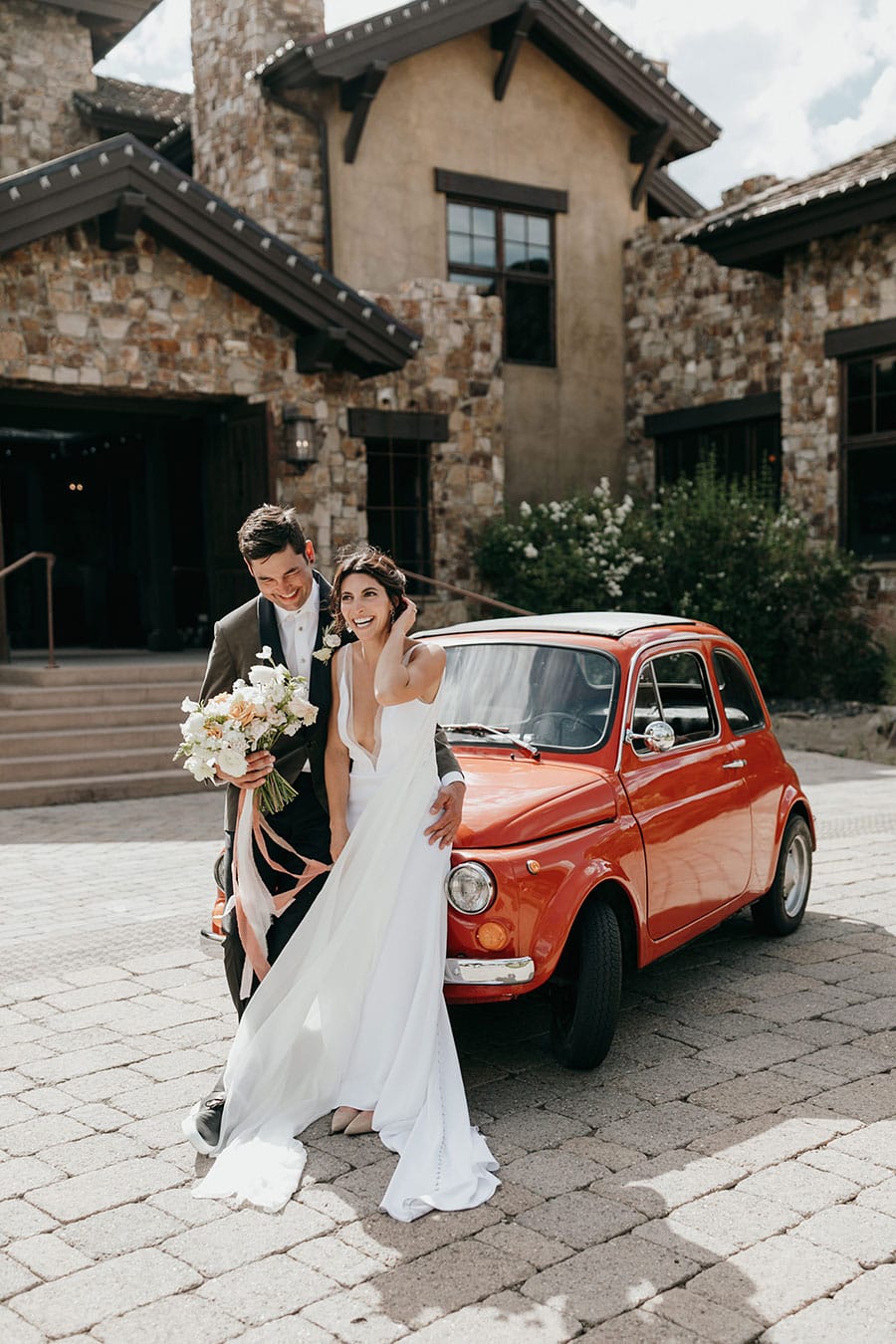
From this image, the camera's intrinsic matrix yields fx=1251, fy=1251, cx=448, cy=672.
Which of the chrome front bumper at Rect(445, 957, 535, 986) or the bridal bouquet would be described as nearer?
the bridal bouquet

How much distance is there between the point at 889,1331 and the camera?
294 cm

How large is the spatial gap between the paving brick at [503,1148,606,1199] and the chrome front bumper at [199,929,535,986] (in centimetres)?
56

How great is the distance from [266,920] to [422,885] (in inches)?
22.9

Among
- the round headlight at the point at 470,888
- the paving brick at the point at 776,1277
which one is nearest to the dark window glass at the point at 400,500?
the round headlight at the point at 470,888

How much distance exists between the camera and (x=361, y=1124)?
411 cm

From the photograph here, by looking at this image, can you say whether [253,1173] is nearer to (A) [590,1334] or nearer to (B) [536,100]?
(A) [590,1334]

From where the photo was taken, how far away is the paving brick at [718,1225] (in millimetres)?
3340

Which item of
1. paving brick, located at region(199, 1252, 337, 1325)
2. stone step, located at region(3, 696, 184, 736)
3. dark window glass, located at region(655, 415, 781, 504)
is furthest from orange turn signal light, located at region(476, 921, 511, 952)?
dark window glass, located at region(655, 415, 781, 504)

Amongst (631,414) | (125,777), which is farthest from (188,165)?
(125,777)

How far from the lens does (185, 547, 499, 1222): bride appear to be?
4.09 metres

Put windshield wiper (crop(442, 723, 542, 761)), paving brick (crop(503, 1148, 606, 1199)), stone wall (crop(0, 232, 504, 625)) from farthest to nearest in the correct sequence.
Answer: stone wall (crop(0, 232, 504, 625))
windshield wiper (crop(442, 723, 542, 761))
paving brick (crop(503, 1148, 606, 1199))

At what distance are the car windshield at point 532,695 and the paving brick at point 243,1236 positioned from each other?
224 cm

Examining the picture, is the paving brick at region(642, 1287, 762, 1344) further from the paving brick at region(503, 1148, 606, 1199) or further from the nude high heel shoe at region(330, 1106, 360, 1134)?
the nude high heel shoe at region(330, 1106, 360, 1134)

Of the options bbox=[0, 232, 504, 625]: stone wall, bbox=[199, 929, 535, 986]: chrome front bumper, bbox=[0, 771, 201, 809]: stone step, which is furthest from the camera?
bbox=[0, 232, 504, 625]: stone wall
